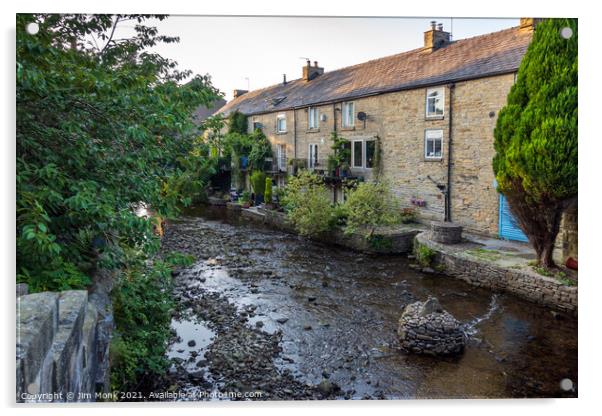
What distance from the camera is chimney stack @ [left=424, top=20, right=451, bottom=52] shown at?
1504 cm

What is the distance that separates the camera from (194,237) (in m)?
16.2

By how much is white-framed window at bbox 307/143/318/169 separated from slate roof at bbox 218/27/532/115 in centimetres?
187

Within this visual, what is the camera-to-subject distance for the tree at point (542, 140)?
7.70 meters

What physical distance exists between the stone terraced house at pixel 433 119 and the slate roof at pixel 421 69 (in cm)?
4

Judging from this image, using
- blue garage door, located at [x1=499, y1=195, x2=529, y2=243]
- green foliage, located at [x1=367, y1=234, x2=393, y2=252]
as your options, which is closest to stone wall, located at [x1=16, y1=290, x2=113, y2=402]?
green foliage, located at [x1=367, y1=234, x2=393, y2=252]

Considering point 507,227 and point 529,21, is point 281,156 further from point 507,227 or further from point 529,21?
point 529,21

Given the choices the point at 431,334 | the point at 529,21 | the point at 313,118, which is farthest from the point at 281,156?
the point at 431,334

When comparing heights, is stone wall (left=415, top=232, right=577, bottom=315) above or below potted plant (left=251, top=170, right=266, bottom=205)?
below

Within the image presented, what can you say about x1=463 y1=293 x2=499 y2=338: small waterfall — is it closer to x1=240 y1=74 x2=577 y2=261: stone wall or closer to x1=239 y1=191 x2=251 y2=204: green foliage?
x1=240 y1=74 x2=577 y2=261: stone wall

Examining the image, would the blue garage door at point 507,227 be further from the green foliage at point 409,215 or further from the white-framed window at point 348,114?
the white-framed window at point 348,114

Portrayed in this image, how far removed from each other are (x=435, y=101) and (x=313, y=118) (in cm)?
687

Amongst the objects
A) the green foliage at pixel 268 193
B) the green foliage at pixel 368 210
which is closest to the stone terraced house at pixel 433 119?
the green foliage at pixel 368 210

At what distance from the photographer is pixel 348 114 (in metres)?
18.5
